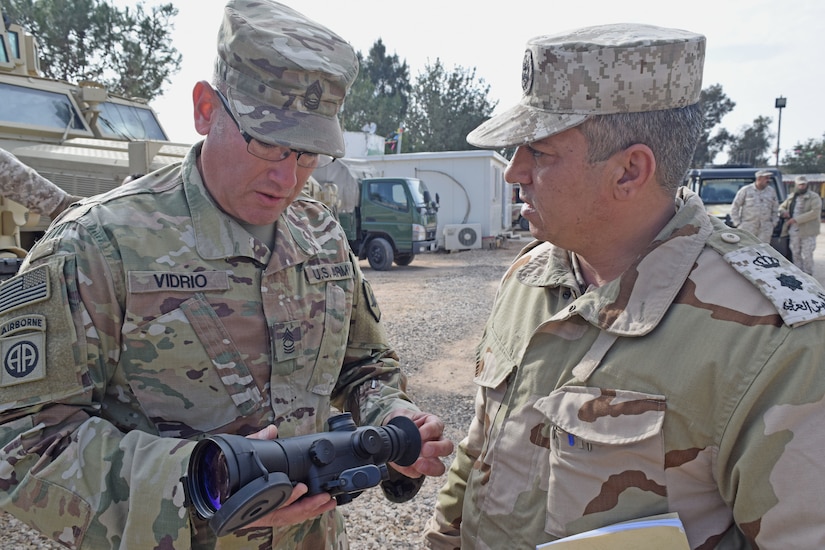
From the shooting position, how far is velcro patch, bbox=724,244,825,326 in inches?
47.0

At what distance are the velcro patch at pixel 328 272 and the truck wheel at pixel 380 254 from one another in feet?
40.1

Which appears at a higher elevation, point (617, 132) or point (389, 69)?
point (389, 69)

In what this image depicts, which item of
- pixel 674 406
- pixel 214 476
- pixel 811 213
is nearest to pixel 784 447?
pixel 674 406

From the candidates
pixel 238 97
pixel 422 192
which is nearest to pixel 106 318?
pixel 238 97

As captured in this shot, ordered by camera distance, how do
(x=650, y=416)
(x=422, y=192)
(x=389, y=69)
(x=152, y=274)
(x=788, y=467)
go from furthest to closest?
(x=389, y=69), (x=422, y=192), (x=152, y=274), (x=650, y=416), (x=788, y=467)

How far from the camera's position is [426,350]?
274 inches

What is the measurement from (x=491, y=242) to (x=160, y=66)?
14.4 meters

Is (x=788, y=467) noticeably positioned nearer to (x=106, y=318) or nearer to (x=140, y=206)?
(x=106, y=318)

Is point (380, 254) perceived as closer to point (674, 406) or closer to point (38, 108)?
point (38, 108)

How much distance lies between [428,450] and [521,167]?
74 cm

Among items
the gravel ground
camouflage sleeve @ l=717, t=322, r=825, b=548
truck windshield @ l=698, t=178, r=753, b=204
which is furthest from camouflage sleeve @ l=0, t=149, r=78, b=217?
truck windshield @ l=698, t=178, r=753, b=204

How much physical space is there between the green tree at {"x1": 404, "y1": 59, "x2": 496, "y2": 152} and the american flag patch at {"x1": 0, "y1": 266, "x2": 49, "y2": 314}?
33445mm

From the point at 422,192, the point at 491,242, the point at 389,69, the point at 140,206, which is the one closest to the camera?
the point at 140,206

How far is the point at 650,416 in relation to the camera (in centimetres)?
128
